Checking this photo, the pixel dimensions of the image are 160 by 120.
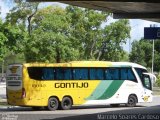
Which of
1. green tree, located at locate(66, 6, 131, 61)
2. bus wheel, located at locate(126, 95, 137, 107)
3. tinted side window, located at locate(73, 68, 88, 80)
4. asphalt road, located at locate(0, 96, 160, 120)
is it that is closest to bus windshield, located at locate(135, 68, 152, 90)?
bus wheel, located at locate(126, 95, 137, 107)

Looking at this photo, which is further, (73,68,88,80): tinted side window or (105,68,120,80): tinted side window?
(105,68,120,80): tinted side window

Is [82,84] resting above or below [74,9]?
below

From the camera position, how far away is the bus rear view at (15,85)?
26.9 meters

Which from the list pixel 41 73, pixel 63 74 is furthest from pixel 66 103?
pixel 41 73

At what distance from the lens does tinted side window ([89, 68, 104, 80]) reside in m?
28.9

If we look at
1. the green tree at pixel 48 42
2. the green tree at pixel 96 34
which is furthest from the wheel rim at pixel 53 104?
the green tree at pixel 96 34

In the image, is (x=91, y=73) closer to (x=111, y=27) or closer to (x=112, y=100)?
(x=112, y=100)

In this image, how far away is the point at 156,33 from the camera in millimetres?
18609

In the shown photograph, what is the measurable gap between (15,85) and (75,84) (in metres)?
3.57

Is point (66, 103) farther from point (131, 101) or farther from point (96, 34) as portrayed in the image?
point (96, 34)

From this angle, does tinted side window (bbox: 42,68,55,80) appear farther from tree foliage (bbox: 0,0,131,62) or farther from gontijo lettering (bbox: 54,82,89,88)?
tree foliage (bbox: 0,0,131,62)

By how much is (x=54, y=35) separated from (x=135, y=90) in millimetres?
7949

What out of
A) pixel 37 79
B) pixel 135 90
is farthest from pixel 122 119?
pixel 135 90

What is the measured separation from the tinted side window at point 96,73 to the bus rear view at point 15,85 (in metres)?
4.46
